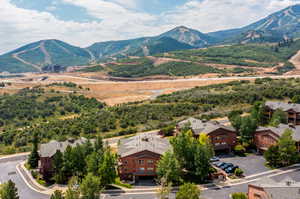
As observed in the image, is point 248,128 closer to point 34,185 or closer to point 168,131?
point 168,131

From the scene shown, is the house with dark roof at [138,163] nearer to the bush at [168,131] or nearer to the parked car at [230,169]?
the parked car at [230,169]

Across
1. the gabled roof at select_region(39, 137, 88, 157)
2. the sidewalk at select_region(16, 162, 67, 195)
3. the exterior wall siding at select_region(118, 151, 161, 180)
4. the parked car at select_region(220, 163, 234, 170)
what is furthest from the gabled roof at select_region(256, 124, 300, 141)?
the sidewalk at select_region(16, 162, 67, 195)

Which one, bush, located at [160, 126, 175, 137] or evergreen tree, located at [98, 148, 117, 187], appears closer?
evergreen tree, located at [98, 148, 117, 187]

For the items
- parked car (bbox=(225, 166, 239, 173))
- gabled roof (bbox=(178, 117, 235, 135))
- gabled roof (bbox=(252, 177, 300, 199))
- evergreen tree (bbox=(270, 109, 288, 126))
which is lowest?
parked car (bbox=(225, 166, 239, 173))

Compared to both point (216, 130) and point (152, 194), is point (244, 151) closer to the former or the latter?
point (216, 130)

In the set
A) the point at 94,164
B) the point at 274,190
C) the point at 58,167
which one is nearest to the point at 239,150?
the point at 274,190

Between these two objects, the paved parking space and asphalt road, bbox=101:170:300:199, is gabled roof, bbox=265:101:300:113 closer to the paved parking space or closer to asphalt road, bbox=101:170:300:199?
the paved parking space

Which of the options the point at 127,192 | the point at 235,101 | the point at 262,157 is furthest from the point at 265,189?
the point at 235,101
